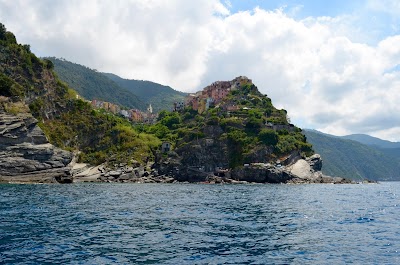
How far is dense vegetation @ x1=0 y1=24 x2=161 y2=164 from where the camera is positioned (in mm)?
130750

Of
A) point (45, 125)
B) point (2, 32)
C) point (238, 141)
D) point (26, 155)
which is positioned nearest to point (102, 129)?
point (45, 125)

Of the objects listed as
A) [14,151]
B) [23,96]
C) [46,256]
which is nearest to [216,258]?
[46,256]

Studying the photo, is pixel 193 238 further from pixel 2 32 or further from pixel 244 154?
pixel 2 32

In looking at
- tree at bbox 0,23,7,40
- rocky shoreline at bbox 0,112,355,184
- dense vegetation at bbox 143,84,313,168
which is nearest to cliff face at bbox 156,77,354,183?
dense vegetation at bbox 143,84,313,168

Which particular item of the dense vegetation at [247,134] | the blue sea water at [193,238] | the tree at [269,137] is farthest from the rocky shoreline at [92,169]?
the blue sea water at [193,238]

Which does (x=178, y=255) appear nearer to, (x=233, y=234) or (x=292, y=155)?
(x=233, y=234)

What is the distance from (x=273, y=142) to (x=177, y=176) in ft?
136

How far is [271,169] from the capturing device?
431ft

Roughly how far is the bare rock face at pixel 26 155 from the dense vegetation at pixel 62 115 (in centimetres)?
1731

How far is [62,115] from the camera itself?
143 m

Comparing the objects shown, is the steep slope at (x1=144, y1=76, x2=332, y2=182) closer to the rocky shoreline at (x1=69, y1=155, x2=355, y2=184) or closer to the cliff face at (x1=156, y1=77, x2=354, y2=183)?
the cliff face at (x1=156, y1=77, x2=354, y2=183)

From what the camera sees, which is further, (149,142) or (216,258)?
(149,142)

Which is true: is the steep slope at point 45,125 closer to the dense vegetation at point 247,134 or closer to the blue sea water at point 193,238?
the dense vegetation at point 247,134

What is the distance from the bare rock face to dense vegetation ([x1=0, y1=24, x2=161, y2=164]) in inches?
681
